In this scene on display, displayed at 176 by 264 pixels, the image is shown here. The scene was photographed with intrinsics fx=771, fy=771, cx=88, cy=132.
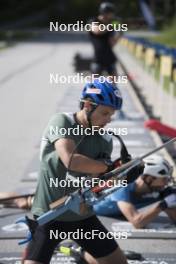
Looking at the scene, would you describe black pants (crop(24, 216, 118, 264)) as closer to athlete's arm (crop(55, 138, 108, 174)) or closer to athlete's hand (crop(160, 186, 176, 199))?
athlete's arm (crop(55, 138, 108, 174))

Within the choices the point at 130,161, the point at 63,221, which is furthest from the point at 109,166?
the point at 63,221

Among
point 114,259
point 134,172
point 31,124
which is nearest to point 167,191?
point 114,259

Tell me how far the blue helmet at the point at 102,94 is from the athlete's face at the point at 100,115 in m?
0.03

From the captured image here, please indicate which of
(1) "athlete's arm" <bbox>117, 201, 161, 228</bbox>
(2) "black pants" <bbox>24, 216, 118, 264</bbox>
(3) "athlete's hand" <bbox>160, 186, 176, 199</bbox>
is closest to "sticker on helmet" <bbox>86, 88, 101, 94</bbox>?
(2) "black pants" <bbox>24, 216, 118, 264</bbox>

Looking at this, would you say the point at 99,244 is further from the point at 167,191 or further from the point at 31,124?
the point at 31,124

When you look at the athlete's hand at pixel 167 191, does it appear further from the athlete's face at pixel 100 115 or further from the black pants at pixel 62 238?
the athlete's face at pixel 100 115

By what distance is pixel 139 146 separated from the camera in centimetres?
1320

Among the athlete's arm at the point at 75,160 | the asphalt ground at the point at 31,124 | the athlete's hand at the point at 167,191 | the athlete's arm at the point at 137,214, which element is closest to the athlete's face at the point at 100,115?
the athlete's arm at the point at 75,160

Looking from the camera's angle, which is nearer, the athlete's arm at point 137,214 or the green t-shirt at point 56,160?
the green t-shirt at point 56,160

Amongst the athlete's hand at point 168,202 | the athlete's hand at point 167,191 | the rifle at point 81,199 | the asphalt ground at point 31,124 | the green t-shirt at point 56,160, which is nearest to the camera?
the rifle at point 81,199

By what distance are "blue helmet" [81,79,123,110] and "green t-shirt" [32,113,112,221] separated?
21 centimetres

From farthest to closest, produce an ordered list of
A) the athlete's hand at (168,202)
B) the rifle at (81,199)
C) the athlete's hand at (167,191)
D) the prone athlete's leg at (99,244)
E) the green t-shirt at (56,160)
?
the athlete's hand at (167,191) < the athlete's hand at (168,202) < the prone athlete's leg at (99,244) < the green t-shirt at (56,160) < the rifle at (81,199)

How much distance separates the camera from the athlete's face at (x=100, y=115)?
532 cm

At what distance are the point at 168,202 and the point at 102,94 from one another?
2996 mm
